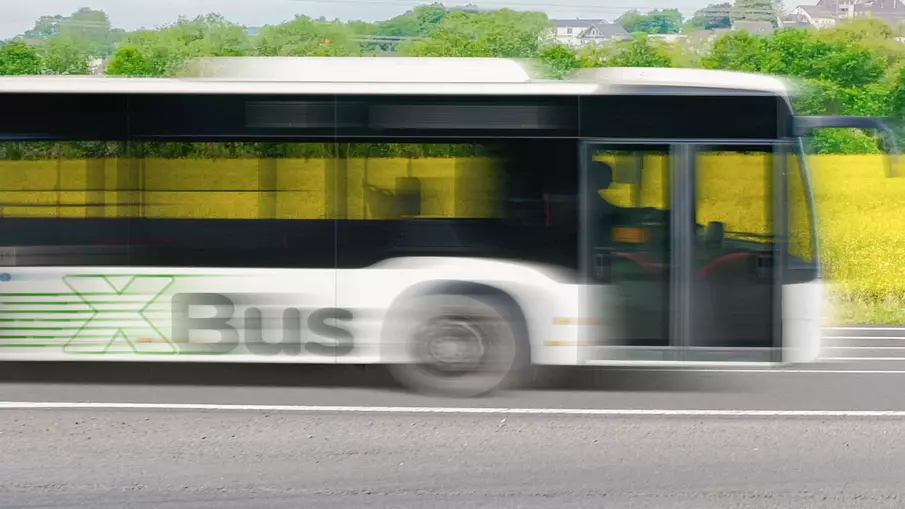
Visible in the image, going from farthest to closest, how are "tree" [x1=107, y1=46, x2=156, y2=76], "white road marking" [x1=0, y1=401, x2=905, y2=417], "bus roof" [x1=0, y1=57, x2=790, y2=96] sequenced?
1. "tree" [x1=107, y1=46, x2=156, y2=76]
2. "bus roof" [x1=0, y1=57, x2=790, y2=96]
3. "white road marking" [x1=0, y1=401, x2=905, y2=417]

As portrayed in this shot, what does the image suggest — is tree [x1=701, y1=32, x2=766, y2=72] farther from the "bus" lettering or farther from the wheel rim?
the "bus" lettering

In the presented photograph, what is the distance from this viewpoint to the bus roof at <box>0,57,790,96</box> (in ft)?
33.2

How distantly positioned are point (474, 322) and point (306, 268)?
1.33 metres

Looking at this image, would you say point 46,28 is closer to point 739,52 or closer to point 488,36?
point 488,36

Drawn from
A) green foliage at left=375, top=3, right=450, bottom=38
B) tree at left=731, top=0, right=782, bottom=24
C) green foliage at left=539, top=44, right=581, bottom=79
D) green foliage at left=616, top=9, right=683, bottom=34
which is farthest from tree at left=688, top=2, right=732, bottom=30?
green foliage at left=539, top=44, right=581, bottom=79

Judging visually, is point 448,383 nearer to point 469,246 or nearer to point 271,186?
point 469,246

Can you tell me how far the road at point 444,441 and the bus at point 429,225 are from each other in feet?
1.51

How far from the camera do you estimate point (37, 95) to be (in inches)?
411

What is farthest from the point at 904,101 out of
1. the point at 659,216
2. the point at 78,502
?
the point at 78,502

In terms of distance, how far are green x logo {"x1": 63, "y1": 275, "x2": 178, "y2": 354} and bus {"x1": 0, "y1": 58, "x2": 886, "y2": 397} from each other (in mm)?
17

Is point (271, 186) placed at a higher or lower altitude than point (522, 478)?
higher

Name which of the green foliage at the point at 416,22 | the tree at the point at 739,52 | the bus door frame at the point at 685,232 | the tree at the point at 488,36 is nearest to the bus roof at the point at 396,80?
the bus door frame at the point at 685,232

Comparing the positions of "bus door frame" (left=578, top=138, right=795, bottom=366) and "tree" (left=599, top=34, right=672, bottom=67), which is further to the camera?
"tree" (left=599, top=34, right=672, bottom=67)

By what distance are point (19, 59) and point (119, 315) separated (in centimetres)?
7359
